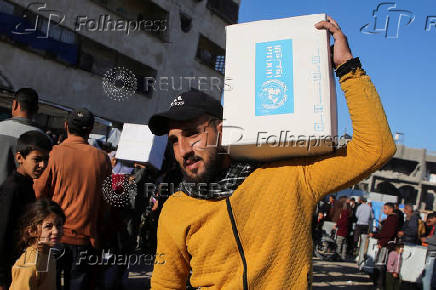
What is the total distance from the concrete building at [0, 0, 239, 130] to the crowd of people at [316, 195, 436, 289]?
618cm

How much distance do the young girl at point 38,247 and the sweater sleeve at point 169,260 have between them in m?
1.14

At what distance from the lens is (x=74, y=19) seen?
54.3ft

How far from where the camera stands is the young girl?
2.68 metres

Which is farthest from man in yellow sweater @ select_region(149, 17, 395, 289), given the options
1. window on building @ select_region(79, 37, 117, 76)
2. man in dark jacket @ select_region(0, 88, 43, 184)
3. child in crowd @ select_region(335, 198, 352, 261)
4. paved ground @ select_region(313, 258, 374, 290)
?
window on building @ select_region(79, 37, 117, 76)

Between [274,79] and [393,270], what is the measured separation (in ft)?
25.8

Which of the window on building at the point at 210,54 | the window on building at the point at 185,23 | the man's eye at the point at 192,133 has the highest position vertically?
the window on building at the point at 185,23

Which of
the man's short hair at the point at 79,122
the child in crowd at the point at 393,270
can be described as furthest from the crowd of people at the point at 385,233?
the man's short hair at the point at 79,122

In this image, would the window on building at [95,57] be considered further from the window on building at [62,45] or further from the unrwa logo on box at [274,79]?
the unrwa logo on box at [274,79]

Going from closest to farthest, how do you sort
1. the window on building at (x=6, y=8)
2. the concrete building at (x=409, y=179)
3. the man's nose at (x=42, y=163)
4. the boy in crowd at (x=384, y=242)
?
the man's nose at (x=42, y=163) < the boy in crowd at (x=384, y=242) < the window on building at (x=6, y=8) < the concrete building at (x=409, y=179)

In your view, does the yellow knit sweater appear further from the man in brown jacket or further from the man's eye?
the man in brown jacket

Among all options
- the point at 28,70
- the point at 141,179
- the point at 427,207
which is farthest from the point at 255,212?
the point at 427,207

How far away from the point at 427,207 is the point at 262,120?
4998 cm

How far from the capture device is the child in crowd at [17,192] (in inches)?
105

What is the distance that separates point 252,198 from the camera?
178cm
